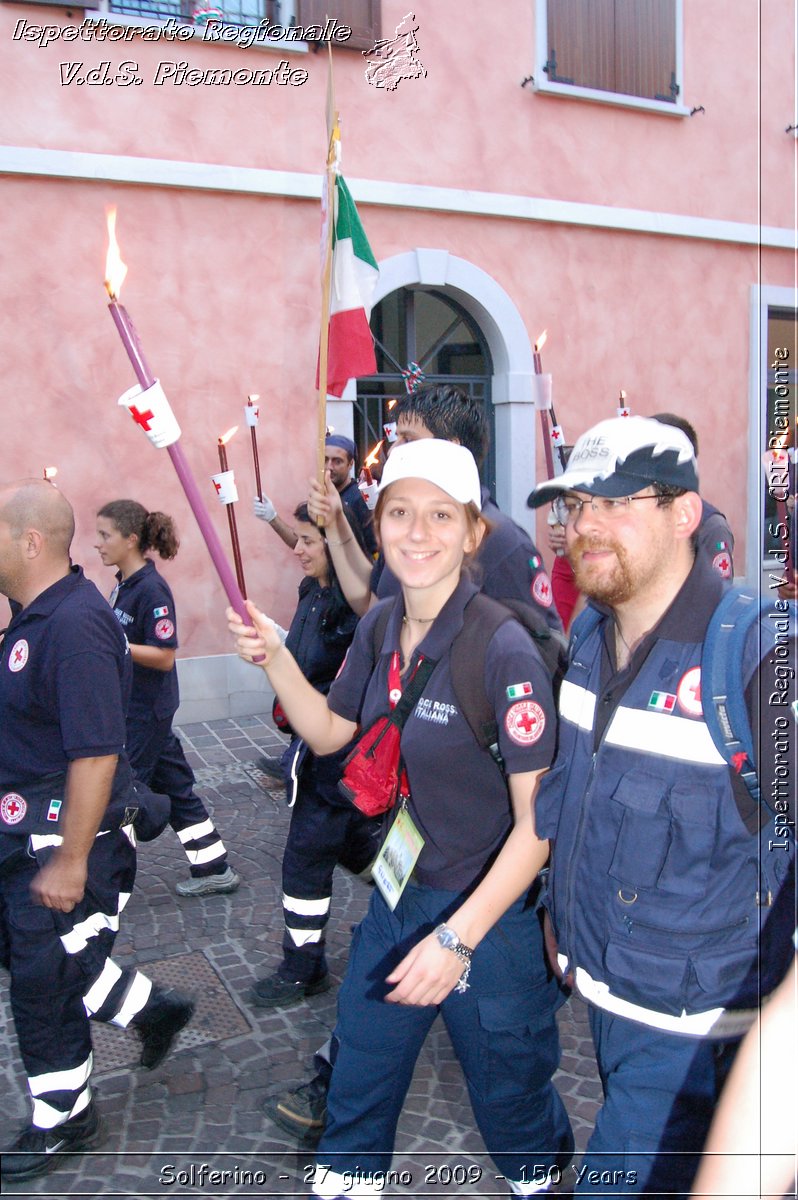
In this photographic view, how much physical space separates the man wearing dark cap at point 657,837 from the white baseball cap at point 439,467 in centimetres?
38

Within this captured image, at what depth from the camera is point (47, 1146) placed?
3027mm

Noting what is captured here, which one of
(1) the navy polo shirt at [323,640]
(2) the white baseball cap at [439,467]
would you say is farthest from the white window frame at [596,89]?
(2) the white baseball cap at [439,467]

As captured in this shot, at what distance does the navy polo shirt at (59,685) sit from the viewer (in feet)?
9.37

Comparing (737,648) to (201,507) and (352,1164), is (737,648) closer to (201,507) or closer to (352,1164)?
(201,507)

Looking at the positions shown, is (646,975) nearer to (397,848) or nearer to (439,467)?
(397,848)

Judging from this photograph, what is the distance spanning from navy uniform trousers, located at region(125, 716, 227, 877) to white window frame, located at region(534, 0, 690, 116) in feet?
25.2

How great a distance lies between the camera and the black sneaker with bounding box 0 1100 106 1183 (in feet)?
9.80

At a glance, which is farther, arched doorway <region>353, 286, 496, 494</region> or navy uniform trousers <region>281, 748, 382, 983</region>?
arched doorway <region>353, 286, 496, 494</region>

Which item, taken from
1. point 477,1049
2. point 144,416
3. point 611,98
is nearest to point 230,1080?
point 477,1049

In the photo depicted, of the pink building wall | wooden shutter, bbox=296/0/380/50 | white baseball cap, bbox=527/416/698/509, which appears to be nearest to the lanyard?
white baseball cap, bbox=527/416/698/509

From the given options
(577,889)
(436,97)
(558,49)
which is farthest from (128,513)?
(558,49)

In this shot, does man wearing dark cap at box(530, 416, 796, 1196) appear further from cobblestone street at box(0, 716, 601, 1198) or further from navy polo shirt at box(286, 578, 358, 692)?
navy polo shirt at box(286, 578, 358, 692)

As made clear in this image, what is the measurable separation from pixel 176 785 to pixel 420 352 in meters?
5.99

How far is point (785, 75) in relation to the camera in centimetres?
1138
